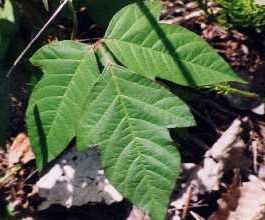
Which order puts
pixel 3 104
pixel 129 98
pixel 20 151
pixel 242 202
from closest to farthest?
pixel 129 98, pixel 3 104, pixel 242 202, pixel 20 151

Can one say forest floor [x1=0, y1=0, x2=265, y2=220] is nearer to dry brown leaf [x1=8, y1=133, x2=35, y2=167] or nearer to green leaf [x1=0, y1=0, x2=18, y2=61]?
dry brown leaf [x1=8, y1=133, x2=35, y2=167]

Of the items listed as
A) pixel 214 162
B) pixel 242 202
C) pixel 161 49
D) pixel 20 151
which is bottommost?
pixel 242 202

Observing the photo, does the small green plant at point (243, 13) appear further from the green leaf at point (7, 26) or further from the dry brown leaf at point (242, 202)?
the green leaf at point (7, 26)

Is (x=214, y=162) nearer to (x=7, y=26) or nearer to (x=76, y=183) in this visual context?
(x=76, y=183)

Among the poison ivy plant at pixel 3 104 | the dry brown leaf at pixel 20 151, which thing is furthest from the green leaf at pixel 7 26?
the dry brown leaf at pixel 20 151

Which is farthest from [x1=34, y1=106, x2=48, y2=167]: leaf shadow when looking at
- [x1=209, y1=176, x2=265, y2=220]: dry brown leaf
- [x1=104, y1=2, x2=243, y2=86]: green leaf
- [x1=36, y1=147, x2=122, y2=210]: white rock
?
[x1=209, y1=176, x2=265, y2=220]: dry brown leaf

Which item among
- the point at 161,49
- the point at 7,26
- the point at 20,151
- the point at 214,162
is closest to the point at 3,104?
the point at 7,26

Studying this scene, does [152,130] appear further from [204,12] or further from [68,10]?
[204,12]
